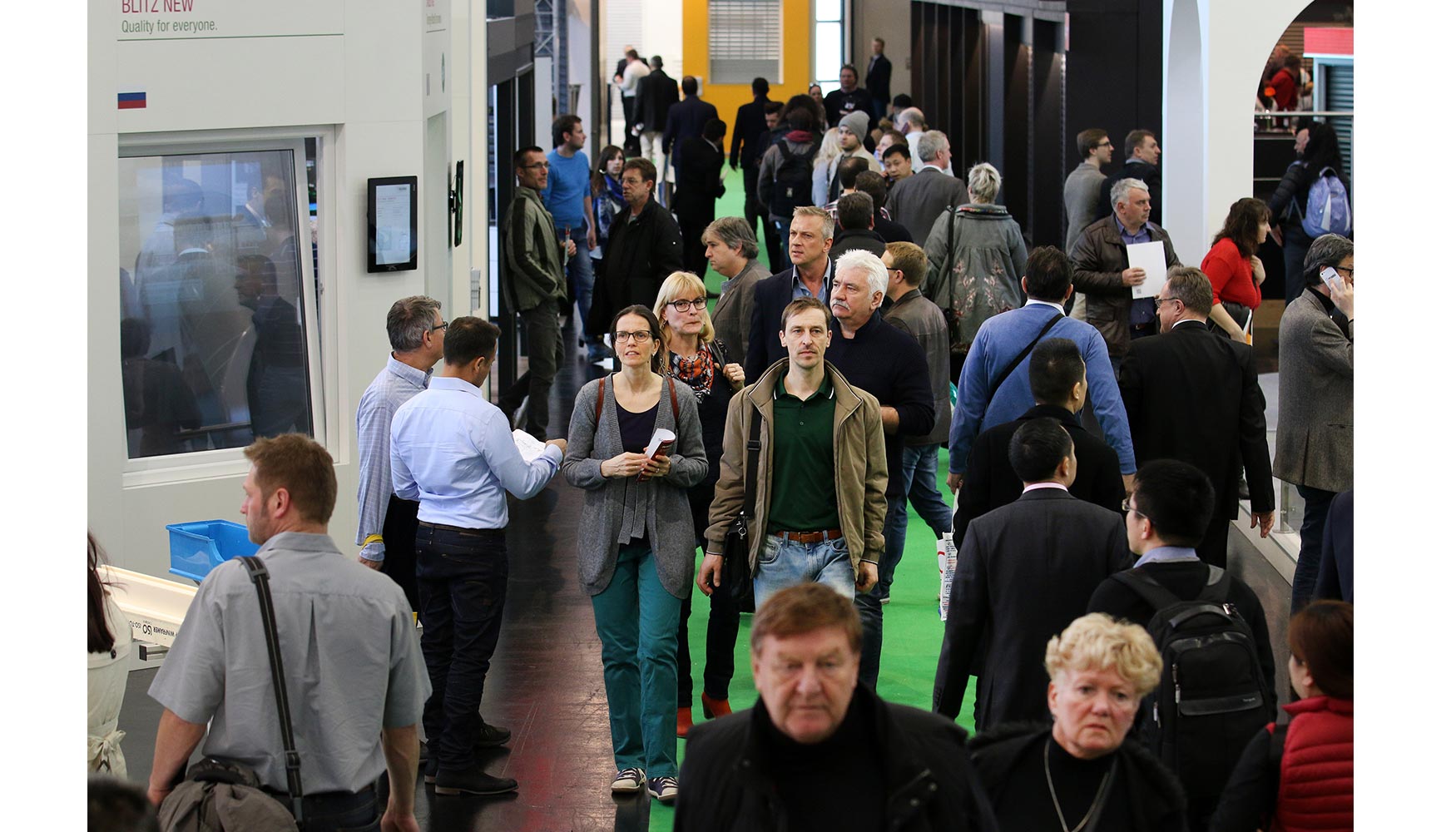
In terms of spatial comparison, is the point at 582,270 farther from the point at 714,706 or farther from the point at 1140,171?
the point at 714,706

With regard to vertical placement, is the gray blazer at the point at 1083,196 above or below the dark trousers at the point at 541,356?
above

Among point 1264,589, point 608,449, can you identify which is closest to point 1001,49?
point 1264,589

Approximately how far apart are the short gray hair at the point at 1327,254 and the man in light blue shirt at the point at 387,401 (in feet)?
11.6

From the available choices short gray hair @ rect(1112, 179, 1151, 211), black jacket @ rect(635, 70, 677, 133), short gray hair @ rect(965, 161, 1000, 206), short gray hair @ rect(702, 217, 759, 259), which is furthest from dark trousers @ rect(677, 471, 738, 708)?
black jacket @ rect(635, 70, 677, 133)

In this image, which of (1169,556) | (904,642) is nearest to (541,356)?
(904,642)

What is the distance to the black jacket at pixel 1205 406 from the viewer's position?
6.20 m

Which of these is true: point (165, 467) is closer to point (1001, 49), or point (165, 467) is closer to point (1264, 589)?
point (1264, 589)

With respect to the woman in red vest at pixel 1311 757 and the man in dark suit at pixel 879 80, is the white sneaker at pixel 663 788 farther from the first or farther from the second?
the man in dark suit at pixel 879 80

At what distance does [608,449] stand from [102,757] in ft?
6.37

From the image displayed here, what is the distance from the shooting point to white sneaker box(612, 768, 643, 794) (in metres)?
5.50

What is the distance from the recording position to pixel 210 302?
781 centimetres

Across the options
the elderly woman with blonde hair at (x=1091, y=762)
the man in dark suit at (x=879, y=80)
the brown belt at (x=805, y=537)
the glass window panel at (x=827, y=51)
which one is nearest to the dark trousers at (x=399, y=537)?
the brown belt at (x=805, y=537)

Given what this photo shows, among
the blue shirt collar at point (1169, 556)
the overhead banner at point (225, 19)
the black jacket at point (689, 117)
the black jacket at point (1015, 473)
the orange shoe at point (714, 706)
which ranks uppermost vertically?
the black jacket at point (689, 117)

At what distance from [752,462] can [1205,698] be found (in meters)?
1.86
